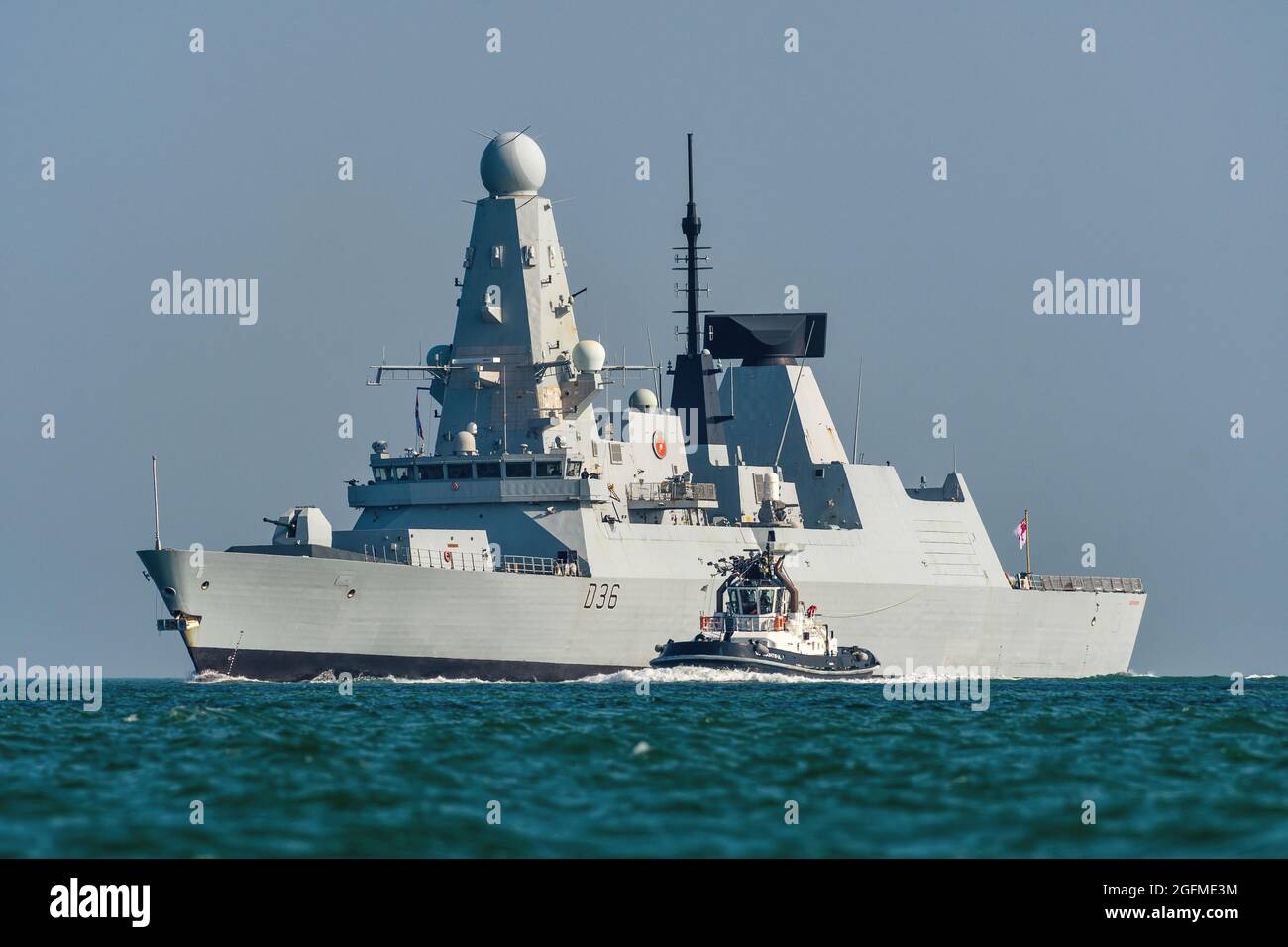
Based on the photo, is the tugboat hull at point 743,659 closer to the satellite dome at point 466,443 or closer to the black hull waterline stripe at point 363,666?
the black hull waterline stripe at point 363,666

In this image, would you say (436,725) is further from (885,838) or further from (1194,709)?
(1194,709)

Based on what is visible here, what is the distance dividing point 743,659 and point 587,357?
12848 millimetres

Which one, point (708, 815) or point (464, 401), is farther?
point (464, 401)

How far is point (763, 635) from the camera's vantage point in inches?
2051

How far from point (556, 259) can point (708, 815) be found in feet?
139

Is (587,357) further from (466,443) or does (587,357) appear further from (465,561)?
(465,561)

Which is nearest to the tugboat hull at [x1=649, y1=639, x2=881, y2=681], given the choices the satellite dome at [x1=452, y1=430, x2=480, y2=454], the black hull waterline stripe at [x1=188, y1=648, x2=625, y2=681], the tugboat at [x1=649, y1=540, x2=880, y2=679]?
the tugboat at [x1=649, y1=540, x2=880, y2=679]

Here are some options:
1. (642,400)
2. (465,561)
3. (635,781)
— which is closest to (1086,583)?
(642,400)

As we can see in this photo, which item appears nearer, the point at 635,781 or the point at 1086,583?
the point at 635,781

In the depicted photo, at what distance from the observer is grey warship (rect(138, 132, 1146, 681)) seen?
5062cm

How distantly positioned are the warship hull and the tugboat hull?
3.40 m
